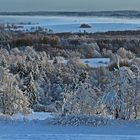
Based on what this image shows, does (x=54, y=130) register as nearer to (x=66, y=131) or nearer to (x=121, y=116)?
(x=66, y=131)

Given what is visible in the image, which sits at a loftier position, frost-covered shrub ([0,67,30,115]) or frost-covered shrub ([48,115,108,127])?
frost-covered shrub ([48,115,108,127])

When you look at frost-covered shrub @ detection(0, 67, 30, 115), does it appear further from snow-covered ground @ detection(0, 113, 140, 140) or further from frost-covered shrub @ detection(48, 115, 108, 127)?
frost-covered shrub @ detection(48, 115, 108, 127)

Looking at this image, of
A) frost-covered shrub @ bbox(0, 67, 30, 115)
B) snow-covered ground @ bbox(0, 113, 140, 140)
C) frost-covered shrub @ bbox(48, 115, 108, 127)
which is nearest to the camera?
snow-covered ground @ bbox(0, 113, 140, 140)

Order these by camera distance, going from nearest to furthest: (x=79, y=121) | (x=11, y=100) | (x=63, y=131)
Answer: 1. (x=63, y=131)
2. (x=79, y=121)
3. (x=11, y=100)

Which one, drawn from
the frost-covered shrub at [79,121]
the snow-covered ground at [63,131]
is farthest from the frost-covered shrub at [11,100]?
the frost-covered shrub at [79,121]

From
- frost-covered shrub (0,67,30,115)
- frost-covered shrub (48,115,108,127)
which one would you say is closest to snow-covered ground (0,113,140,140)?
frost-covered shrub (48,115,108,127)

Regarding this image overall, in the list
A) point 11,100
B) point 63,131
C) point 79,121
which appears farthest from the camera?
point 11,100

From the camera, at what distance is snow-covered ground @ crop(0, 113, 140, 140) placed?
27.5 feet

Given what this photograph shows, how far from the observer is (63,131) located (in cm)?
892

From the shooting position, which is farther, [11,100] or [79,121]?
[11,100]

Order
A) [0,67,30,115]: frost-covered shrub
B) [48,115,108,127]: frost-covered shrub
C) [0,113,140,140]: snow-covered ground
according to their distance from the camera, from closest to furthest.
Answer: [0,113,140,140]: snow-covered ground
[48,115,108,127]: frost-covered shrub
[0,67,30,115]: frost-covered shrub

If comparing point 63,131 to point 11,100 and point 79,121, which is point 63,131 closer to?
point 79,121

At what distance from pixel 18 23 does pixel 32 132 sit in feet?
330

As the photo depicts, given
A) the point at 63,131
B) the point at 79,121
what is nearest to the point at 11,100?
the point at 79,121
